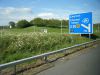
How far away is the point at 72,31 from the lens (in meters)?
21.8

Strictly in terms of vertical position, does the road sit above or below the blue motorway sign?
below

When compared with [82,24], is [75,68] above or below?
below

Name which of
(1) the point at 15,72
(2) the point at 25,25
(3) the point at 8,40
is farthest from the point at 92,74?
(2) the point at 25,25

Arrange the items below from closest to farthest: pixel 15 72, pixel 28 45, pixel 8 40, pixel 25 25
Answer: pixel 15 72
pixel 28 45
pixel 8 40
pixel 25 25

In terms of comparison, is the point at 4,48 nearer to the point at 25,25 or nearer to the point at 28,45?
the point at 28,45

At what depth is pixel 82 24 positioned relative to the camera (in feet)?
70.3

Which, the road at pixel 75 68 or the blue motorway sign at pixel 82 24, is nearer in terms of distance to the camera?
the road at pixel 75 68

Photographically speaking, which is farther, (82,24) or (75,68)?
(82,24)

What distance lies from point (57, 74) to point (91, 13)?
1674 cm

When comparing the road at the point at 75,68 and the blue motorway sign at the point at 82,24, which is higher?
the blue motorway sign at the point at 82,24

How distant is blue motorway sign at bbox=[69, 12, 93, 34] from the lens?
21.2 metres

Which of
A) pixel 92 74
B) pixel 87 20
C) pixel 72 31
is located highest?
pixel 87 20

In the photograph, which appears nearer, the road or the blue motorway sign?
the road

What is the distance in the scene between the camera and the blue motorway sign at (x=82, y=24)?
21.2 m
